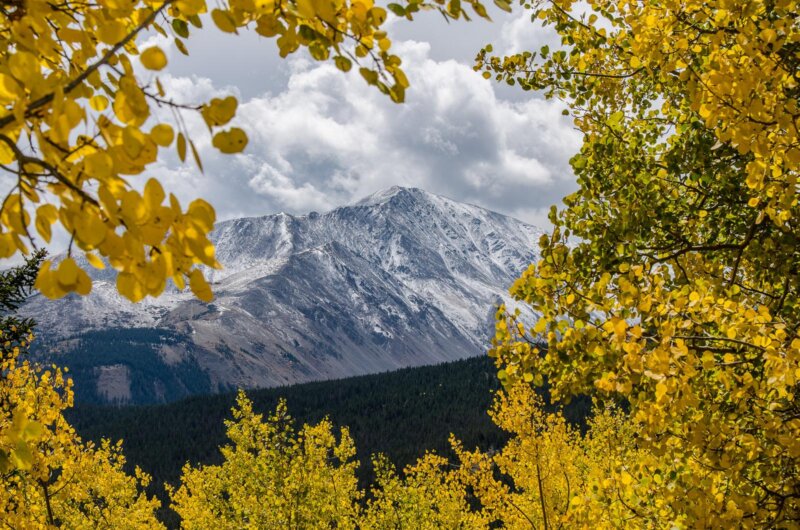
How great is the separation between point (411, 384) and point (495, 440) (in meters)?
60.6

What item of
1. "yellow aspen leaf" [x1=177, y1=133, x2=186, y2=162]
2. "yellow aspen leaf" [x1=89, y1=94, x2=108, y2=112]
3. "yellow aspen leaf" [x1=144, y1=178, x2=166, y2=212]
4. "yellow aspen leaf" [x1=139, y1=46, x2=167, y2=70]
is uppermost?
"yellow aspen leaf" [x1=89, y1=94, x2=108, y2=112]

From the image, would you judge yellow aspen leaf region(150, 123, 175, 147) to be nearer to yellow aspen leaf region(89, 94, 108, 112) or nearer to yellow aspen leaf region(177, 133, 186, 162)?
yellow aspen leaf region(177, 133, 186, 162)

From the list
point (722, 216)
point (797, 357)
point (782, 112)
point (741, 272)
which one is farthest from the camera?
point (741, 272)

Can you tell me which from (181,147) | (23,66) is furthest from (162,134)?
(23,66)

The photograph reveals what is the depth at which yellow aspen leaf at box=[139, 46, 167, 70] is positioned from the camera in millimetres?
1262

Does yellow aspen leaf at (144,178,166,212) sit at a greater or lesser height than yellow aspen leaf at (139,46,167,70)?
lesser

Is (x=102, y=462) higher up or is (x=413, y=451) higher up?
(x=102, y=462)

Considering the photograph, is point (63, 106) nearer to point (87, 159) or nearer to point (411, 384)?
point (87, 159)

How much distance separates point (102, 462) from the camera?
65.5 ft

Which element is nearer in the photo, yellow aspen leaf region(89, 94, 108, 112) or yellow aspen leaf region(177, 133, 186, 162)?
yellow aspen leaf region(177, 133, 186, 162)

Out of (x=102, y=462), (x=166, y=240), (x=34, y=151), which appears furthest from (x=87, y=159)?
(x=102, y=462)

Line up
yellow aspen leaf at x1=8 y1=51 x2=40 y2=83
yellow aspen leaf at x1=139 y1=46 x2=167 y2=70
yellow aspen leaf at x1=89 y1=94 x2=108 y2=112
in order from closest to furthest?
yellow aspen leaf at x1=8 y1=51 x2=40 y2=83, yellow aspen leaf at x1=139 y1=46 x2=167 y2=70, yellow aspen leaf at x1=89 y1=94 x2=108 y2=112

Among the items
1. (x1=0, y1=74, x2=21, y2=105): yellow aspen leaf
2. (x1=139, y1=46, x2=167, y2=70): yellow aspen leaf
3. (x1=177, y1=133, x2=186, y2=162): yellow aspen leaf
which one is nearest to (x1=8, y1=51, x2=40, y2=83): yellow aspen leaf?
(x1=0, y1=74, x2=21, y2=105): yellow aspen leaf

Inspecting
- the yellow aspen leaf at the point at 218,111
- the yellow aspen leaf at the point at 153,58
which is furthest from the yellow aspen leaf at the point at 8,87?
the yellow aspen leaf at the point at 218,111
